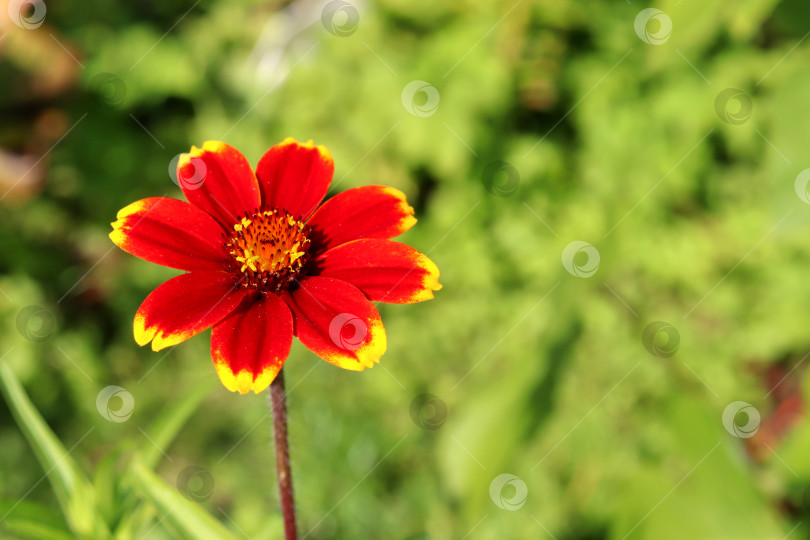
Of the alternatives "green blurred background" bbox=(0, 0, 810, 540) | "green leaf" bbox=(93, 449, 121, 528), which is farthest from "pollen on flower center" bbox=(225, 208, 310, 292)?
"green blurred background" bbox=(0, 0, 810, 540)

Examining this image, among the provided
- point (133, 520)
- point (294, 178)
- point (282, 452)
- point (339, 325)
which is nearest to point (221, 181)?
point (294, 178)

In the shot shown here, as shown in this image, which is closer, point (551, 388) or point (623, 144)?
point (551, 388)

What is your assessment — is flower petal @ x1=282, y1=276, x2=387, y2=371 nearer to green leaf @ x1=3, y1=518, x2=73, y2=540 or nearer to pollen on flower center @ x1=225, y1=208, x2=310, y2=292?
pollen on flower center @ x1=225, y1=208, x2=310, y2=292

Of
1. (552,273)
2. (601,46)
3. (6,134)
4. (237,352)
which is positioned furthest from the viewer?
(6,134)

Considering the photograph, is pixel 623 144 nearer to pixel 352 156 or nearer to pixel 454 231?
pixel 454 231

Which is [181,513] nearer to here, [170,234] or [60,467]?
[60,467]

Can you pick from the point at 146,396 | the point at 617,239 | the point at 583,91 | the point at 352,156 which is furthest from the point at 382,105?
the point at 146,396

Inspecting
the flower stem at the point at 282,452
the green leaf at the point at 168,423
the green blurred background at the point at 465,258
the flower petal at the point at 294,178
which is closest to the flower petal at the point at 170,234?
the flower petal at the point at 294,178

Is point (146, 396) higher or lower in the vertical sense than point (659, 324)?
lower
